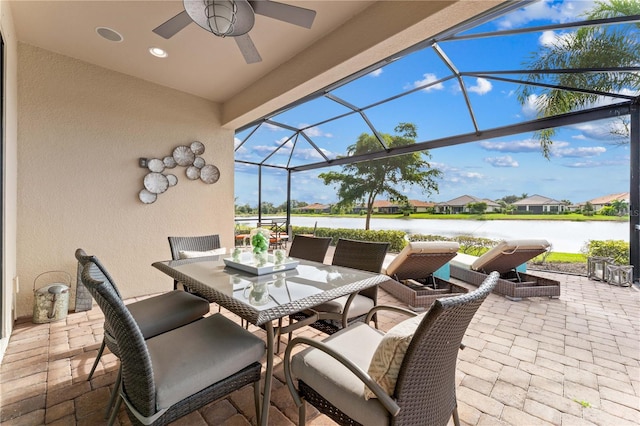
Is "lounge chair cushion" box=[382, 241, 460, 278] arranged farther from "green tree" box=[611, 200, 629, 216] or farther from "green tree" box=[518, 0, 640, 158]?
"green tree" box=[611, 200, 629, 216]

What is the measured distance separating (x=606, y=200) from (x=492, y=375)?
15.9 ft

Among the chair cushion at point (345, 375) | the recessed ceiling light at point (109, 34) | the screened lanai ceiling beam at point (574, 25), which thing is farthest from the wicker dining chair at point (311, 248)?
the recessed ceiling light at point (109, 34)

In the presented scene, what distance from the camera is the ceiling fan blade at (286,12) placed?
6.32ft

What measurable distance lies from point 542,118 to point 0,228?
6593mm

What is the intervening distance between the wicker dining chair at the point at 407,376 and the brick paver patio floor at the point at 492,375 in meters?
0.62

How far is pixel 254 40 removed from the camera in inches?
115

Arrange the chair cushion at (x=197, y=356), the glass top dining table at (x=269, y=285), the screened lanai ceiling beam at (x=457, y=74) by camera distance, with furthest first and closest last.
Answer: the screened lanai ceiling beam at (x=457, y=74), the glass top dining table at (x=269, y=285), the chair cushion at (x=197, y=356)

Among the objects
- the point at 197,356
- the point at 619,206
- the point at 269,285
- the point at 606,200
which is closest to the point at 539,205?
the point at 606,200

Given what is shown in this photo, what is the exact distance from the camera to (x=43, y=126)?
10.4 feet

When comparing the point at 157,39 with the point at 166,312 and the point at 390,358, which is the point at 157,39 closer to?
the point at 166,312

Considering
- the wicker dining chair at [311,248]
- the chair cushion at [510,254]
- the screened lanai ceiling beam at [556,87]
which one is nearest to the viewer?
the wicker dining chair at [311,248]

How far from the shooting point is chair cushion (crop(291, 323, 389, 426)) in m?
1.06

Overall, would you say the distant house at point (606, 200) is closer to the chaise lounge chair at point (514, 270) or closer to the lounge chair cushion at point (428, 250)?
the chaise lounge chair at point (514, 270)

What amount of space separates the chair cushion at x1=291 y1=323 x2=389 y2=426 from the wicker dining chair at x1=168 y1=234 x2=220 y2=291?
6.34 ft
